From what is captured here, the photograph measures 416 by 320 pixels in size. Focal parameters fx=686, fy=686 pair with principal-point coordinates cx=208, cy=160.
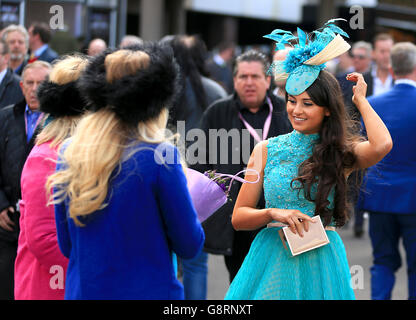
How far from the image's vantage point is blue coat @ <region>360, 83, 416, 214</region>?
5.27 metres

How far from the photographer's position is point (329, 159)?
3.19m

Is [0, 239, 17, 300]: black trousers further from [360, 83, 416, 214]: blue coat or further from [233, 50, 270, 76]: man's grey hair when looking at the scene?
[360, 83, 416, 214]: blue coat

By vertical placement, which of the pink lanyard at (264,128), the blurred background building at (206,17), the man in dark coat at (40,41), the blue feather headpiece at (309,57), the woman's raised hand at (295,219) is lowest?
the woman's raised hand at (295,219)

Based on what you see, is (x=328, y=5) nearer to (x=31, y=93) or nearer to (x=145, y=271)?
(x=31, y=93)

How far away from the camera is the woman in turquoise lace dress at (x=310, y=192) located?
3.11m

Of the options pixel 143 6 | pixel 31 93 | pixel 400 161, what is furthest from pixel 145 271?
pixel 143 6

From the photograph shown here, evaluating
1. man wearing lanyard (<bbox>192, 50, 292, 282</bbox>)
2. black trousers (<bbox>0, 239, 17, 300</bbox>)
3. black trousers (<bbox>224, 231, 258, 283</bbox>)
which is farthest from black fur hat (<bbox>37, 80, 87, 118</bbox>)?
black trousers (<bbox>224, 231, 258, 283</bbox>)

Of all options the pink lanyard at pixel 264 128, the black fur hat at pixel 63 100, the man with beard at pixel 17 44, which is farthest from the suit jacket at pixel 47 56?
the black fur hat at pixel 63 100

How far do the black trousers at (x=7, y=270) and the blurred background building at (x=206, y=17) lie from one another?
5244 millimetres

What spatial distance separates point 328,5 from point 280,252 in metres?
19.0

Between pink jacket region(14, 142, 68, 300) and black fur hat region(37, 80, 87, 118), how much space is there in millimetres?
174

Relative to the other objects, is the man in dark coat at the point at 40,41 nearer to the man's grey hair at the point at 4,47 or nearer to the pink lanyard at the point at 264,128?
the man's grey hair at the point at 4,47

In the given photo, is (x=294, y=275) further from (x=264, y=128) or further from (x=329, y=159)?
(x=264, y=128)

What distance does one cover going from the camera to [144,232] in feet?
8.39
